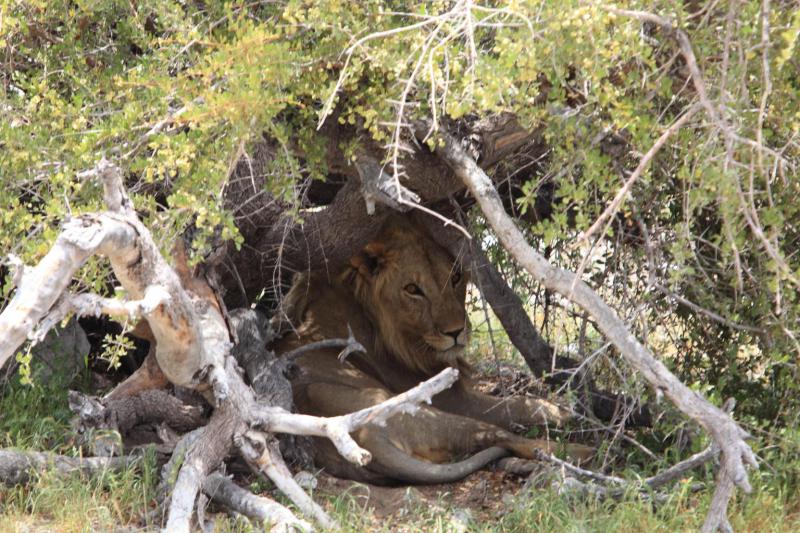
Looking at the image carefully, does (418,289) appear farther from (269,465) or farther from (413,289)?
(269,465)

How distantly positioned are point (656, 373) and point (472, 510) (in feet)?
4.40

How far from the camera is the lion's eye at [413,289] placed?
238 inches

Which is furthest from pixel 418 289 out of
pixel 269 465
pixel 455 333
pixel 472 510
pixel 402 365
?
pixel 269 465

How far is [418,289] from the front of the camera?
6035 mm

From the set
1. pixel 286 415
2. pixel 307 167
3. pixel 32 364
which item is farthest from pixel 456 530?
pixel 32 364

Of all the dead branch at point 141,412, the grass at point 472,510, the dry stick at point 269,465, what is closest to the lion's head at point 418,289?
the grass at point 472,510

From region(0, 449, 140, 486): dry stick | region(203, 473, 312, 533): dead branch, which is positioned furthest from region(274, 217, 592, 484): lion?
region(0, 449, 140, 486): dry stick

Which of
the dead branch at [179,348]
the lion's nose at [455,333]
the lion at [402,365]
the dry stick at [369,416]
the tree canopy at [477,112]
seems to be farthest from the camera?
the lion's nose at [455,333]

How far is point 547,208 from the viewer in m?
6.17

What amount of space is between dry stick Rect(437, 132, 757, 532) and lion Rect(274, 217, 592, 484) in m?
1.56

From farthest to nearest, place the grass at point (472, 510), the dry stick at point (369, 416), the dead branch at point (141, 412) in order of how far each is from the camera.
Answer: the dead branch at point (141, 412), the grass at point (472, 510), the dry stick at point (369, 416)

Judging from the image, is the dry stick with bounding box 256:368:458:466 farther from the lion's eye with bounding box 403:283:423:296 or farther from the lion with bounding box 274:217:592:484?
the lion's eye with bounding box 403:283:423:296

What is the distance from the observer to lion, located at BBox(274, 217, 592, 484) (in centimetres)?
543

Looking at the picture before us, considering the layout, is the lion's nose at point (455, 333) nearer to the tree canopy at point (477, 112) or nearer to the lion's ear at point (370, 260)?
the lion's ear at point (370, 260)
